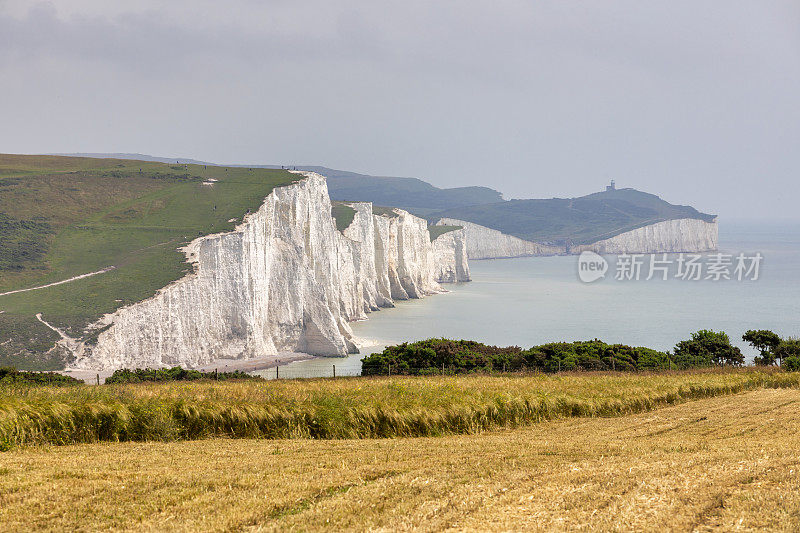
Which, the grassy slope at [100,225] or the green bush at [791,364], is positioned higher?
the grassy slope at [100,225]

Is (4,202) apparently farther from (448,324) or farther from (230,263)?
(448,324)

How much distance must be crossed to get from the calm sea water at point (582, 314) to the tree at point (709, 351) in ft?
87.6

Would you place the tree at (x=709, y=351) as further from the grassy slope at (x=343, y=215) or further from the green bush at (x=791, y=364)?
the grassy slope at (x=343, y=215)

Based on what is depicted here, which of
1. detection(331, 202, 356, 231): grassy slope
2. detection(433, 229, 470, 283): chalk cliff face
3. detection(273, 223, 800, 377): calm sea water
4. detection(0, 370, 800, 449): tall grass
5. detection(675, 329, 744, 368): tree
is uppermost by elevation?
detection(331, 202, 356, 231): grassy slope

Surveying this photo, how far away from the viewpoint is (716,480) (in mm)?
10648

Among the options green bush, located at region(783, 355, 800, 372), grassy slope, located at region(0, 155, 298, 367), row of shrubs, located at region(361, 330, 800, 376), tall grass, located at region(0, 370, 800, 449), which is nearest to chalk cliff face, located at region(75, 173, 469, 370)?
grassy slope, located at region(0, 155, 298, 367)

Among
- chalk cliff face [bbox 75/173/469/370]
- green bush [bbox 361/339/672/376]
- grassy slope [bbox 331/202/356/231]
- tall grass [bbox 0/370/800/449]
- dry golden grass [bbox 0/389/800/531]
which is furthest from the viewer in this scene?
grassy slope [bbox 331/202/356/231]

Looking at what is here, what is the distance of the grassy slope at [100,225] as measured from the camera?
61062mm

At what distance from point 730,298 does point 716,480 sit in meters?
151

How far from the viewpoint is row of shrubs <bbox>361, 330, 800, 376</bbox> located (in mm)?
37406

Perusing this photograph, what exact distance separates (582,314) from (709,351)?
73.4 m

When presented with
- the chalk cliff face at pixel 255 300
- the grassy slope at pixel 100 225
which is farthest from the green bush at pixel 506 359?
the grassy slope at pixel 100 225

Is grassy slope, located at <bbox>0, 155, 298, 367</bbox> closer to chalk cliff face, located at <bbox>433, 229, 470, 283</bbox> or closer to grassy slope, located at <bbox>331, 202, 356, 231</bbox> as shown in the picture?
grassy slope, located at <bbox>331, 202, 356, 231</bbox>

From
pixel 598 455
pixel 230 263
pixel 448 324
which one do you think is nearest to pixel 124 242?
pixel 230 263
